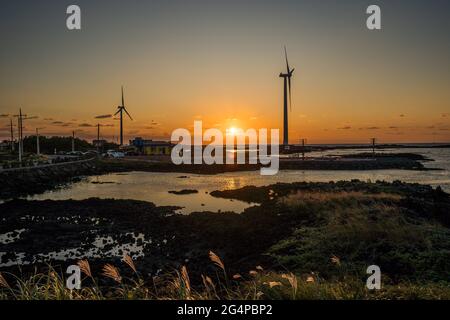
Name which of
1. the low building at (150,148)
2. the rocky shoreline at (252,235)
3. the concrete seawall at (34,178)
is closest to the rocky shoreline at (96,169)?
the concrete seawall at (34,178)

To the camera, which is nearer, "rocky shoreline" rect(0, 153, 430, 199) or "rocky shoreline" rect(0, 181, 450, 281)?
"rocky shoreline" rect(0, 181, 450, 281)

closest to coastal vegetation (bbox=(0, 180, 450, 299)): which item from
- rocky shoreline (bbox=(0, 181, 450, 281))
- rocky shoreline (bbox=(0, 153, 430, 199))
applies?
rocky shoreline (bbox=(0, 181, 450, 281))

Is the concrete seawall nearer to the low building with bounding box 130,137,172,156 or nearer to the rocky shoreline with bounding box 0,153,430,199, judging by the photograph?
the rocky shoreline with bounding box 0,153,430,199

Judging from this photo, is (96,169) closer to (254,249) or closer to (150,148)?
(150,148)

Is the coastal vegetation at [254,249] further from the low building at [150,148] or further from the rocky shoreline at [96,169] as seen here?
the low building at [150,148]

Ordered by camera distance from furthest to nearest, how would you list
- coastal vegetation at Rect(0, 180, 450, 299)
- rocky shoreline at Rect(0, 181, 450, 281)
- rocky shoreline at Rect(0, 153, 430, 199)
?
1. rocky shoreline at Rect(0, 153, 430, 199)
2. rocky shoreline at Rect(0, 181, 450, 281)
3. coastal vegetation at Rect(0, 180, 450, 299)

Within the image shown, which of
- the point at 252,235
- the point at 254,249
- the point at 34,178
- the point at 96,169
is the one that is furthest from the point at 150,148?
the point at 254,249

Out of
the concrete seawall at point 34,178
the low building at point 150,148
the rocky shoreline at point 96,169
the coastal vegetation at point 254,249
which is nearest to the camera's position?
the coastal vegetation at point 254,249

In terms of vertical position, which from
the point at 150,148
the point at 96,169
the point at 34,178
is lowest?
the point at 96,169
